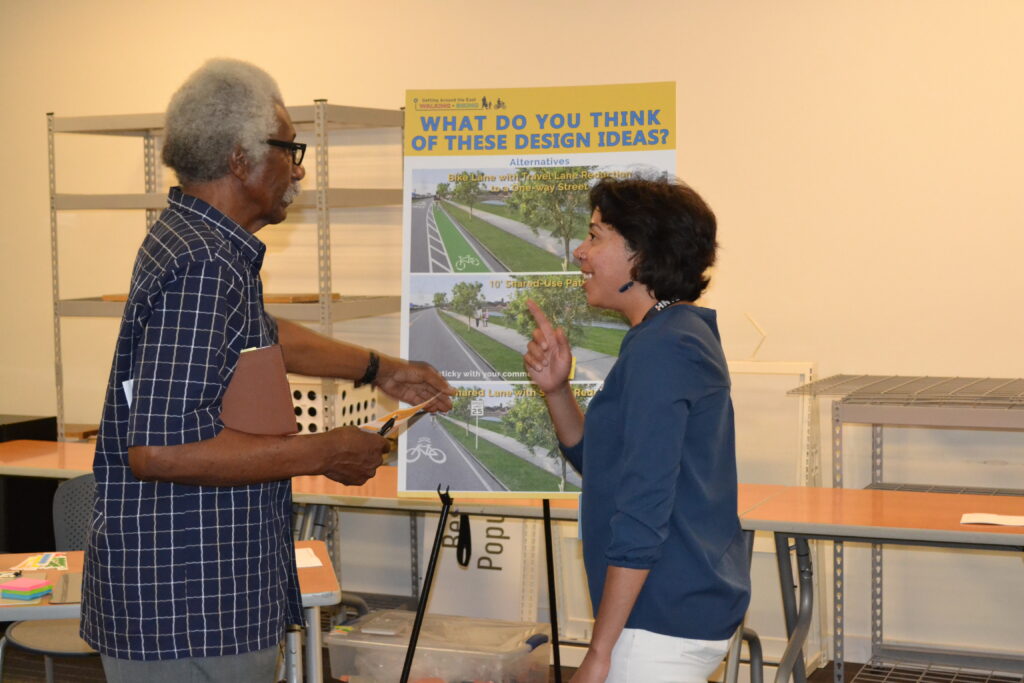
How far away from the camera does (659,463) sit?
1.58 meters

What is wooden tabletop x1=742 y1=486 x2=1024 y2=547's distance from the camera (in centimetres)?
278

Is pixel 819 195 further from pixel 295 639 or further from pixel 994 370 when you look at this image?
pixel 295 639

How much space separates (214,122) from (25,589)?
4.14 feet

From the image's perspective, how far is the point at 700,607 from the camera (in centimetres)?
164

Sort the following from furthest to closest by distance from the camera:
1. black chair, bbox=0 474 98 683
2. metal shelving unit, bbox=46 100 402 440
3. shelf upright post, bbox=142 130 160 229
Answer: shelf upright post, bbox=142 130 160 229
metal shelving unit, bbox=46 100 402 440
black chair, bbox=0 474 98 683

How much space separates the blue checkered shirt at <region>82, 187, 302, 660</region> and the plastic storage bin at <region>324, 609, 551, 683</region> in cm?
149

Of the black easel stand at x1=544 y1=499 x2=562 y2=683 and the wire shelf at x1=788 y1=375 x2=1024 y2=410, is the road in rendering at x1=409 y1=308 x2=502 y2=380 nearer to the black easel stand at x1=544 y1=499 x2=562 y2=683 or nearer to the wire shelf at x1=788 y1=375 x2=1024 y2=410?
the black easel stand at x1=544 y1=499 x2=562 y2=683

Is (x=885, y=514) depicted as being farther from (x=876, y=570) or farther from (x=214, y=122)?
(x=214, y=122)

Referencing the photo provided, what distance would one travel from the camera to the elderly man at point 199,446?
146 centimetres

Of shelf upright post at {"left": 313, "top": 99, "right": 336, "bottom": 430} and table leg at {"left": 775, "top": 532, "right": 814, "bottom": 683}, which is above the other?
shelf upright post at {"left": 313, "top": 99, "right": 336, "bottom": 430}

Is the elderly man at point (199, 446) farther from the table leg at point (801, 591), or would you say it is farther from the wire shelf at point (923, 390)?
the wire shelf at point (923, 390)

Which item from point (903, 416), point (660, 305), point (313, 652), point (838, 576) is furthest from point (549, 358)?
point (838, 576)

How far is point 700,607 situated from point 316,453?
0.61m

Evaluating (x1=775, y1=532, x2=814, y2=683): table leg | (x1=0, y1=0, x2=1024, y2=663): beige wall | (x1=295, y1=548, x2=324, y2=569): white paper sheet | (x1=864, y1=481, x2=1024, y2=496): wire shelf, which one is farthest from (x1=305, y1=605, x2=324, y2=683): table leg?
(x1=0, y1=0, x2=1024, y2=663): beige wall
